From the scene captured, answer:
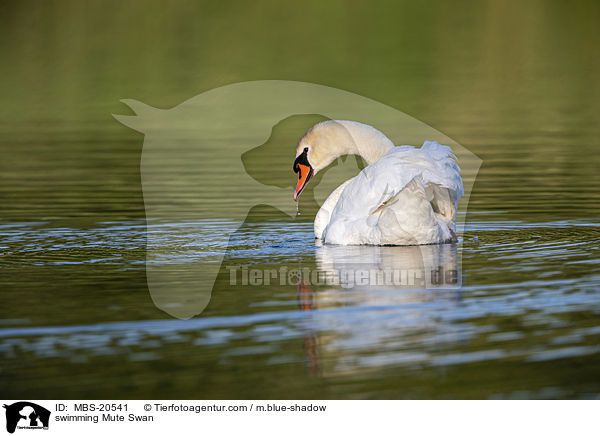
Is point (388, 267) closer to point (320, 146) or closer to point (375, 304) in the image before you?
point (375, 304)

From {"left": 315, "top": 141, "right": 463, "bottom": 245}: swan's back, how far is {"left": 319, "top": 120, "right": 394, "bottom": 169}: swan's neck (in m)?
1.16

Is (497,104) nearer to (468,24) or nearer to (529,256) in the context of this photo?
(529,256)

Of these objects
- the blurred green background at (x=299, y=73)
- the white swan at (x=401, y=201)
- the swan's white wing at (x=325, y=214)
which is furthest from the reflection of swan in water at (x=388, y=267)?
the blurred green background at (x=299, y=73)

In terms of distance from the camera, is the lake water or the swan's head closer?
the lake water

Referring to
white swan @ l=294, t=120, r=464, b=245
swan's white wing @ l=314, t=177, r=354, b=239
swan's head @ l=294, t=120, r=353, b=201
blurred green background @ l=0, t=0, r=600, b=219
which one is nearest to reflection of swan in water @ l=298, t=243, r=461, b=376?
white swan @ l=294, t=120, r=464, b=245

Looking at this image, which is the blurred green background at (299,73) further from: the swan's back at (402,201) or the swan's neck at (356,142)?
the swan's back at (402,201)

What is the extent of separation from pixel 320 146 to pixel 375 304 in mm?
4460

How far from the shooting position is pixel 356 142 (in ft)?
42.0

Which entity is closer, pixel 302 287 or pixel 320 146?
pixel 302 287

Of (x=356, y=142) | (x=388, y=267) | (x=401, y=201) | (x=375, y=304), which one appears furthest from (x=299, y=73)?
(x=375, y=304)

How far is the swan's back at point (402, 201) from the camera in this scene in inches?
424
